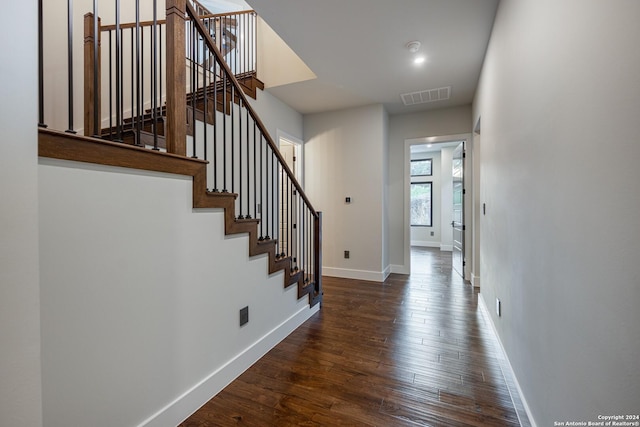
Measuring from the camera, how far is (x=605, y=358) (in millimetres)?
848

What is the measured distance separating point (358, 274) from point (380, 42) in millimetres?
3254

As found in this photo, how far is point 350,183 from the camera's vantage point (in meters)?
4.67

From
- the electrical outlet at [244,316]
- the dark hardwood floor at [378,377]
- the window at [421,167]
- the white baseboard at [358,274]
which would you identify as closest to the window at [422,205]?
the window at [421,167]

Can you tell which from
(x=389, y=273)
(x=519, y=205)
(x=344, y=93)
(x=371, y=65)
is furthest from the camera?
(x=389, y=273)

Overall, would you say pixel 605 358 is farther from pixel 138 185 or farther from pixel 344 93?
pixel 344 93

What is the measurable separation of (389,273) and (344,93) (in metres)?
3.01

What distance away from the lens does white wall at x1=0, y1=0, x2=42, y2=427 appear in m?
0.74

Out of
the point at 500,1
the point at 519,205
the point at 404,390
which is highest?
the point at 500,1

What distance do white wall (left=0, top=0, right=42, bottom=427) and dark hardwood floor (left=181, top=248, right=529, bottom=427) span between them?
1051mm

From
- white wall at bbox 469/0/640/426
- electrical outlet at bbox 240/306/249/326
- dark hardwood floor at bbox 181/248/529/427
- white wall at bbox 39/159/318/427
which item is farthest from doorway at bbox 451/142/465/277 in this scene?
white wall at bbox 39/159/318/427

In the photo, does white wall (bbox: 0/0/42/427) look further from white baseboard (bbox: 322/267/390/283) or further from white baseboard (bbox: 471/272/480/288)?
white baseboard (bbox: 471/272/480/288)

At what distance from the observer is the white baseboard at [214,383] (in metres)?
1.49

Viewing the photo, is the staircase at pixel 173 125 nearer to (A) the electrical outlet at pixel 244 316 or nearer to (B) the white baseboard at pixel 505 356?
(A) the electrical outlet at pixel 244 316

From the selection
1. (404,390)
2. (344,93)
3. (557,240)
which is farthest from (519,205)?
(344,93)
